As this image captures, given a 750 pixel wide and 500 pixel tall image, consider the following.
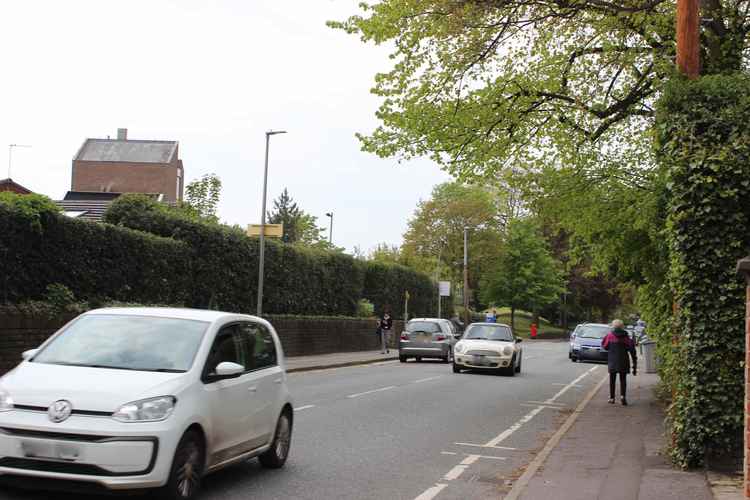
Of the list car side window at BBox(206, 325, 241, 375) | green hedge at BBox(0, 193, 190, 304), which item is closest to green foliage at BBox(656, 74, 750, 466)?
car side window at BBox(206, 325, 241, 375)

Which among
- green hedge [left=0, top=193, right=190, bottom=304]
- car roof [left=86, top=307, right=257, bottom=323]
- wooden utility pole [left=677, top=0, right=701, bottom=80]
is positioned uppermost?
wooden utility pole [left=677, top=0, right=701, bottom=80]

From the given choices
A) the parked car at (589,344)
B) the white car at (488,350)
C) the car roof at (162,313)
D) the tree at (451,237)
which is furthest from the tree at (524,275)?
the car roof at (162,313)

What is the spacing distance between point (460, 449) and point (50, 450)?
620 cm

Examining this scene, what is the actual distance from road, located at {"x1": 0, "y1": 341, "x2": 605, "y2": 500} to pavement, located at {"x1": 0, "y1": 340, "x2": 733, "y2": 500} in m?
0.02

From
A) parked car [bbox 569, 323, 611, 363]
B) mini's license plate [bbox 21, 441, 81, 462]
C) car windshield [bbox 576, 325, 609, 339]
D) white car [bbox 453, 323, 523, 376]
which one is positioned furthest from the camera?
car windshield [bbox 576, 325, 609, 339]

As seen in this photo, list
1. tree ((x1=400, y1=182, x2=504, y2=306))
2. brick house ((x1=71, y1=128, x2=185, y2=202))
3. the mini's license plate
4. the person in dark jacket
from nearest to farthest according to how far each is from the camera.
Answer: the mini's license plate → the person in dark jacket → brick house ((x1=71, y1=128, x2=185, y2=202)) → tree ((x1=400, y1=182, x2=504, y2=306))

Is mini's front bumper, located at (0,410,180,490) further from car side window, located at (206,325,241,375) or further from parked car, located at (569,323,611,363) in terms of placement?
parked car, located at (569,323,611,363)

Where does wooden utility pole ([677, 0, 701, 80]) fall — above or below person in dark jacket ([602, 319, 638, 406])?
above

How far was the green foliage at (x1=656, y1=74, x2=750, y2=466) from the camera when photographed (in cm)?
972

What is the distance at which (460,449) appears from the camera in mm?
11711

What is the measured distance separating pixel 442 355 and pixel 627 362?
15572mm

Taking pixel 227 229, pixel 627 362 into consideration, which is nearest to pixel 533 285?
pixel 227 229

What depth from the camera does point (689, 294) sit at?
997cm

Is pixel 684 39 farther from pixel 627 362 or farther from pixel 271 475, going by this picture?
pixel 627 362
